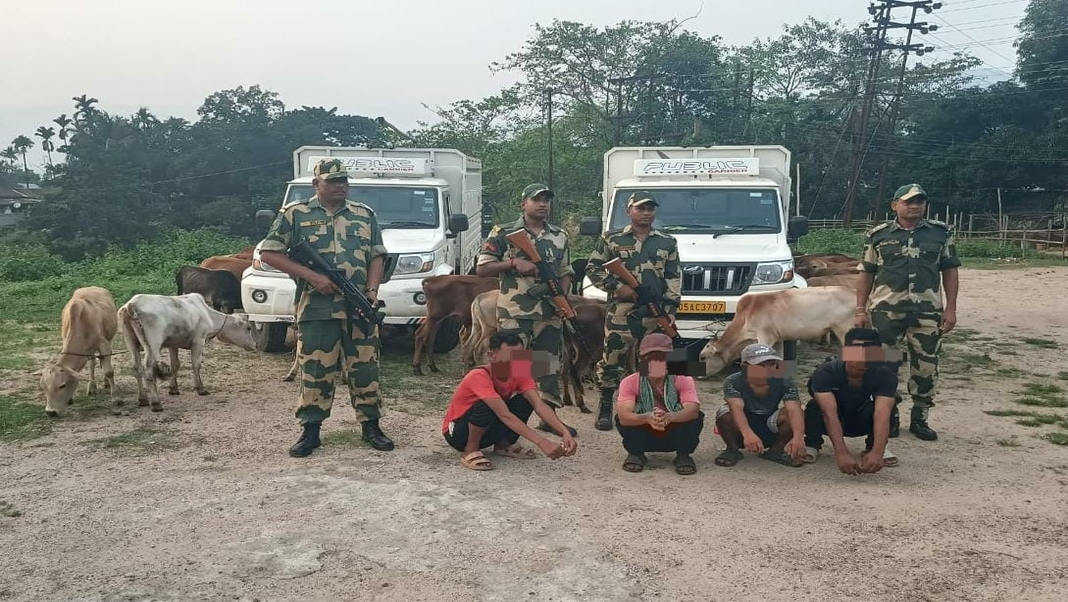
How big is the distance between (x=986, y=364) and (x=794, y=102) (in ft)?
107

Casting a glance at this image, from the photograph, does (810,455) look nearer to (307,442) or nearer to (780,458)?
(780,458)

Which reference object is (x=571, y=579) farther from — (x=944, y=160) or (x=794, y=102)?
(x=794, y=102)

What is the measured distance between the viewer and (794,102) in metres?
39.4

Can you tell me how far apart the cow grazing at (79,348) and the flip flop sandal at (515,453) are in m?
3.66

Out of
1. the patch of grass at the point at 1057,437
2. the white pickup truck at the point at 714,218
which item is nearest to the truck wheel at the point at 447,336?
the white pickup truck at the point at 714,218

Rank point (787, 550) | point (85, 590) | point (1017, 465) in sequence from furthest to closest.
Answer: point (1017, 465), point (787, 550), point (85, 590)

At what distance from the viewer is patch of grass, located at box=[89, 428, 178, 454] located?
19.8 feet

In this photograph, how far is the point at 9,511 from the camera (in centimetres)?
476

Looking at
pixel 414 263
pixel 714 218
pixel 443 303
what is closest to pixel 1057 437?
pixel 714 218

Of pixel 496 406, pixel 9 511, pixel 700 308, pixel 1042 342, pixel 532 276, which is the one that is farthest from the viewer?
pixel 1042 342

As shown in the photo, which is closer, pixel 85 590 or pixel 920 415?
pixel 85 590

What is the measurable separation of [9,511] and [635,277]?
166 inches

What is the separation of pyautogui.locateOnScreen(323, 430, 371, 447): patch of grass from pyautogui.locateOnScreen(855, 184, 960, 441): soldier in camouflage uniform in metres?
3.74

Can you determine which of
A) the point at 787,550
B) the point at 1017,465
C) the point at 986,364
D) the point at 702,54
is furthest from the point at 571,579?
the point at 702,54
